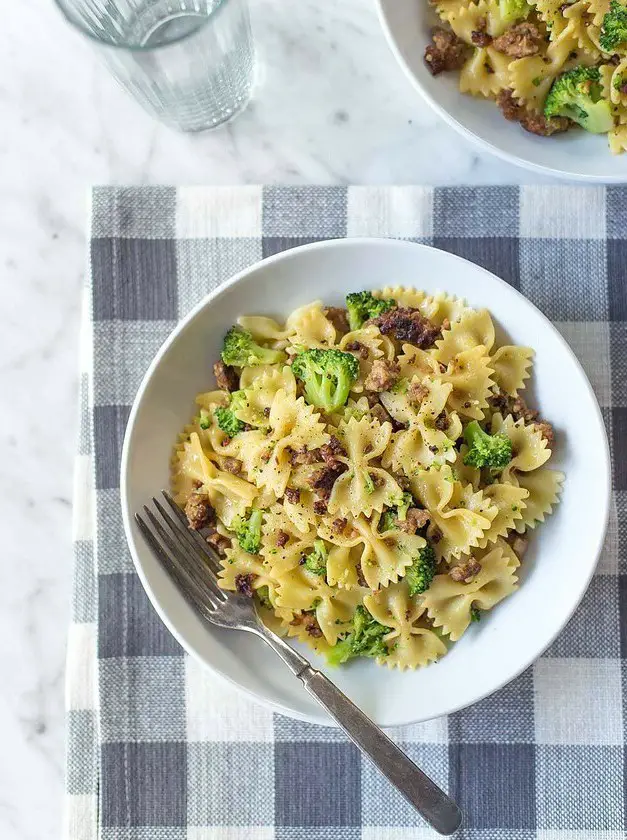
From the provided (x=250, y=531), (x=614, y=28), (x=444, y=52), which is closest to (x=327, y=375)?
(x=250, y=531)

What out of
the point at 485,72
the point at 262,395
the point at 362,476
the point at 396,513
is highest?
the point at 485,72

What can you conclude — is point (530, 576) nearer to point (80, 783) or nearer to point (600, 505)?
point (600, 505)

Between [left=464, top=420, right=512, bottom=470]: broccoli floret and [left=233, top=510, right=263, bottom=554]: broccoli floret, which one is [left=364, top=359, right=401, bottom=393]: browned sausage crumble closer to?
[left=464, top=420, right=512, bottom=470]: broccoli floret

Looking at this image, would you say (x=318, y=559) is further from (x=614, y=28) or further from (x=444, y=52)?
(x=614, y=28)

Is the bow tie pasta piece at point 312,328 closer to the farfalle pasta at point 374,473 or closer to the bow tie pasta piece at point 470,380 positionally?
the farfalle pasta at point 374,473

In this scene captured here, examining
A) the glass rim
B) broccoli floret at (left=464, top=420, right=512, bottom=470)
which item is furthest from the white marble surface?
broccoli floret at (left=464, top=420, right=512, bottom=470)

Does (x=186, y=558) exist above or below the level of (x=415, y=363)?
below

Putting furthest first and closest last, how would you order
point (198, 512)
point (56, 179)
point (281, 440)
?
point (56, 179), point (198, 512), point (281, 440)
